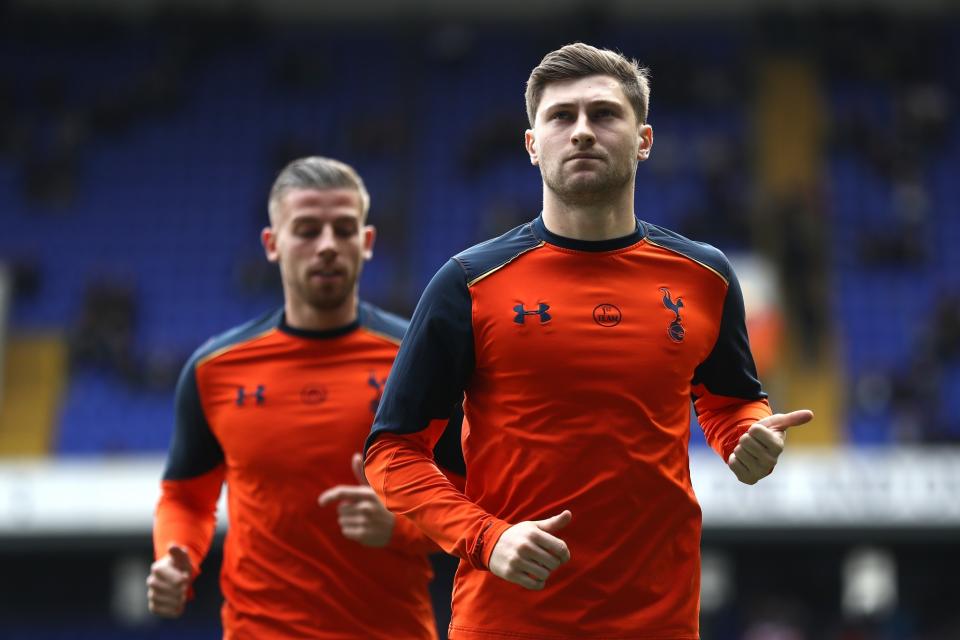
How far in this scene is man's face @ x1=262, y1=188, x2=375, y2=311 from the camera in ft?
16.7

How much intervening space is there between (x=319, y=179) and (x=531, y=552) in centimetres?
246

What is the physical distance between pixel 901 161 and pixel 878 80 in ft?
6.53

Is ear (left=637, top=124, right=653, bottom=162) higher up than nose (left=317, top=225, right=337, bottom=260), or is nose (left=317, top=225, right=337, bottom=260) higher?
ear (left=637, top=124, right=653, bottom=162)

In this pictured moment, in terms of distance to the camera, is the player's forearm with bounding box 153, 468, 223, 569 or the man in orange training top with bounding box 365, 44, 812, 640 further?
the player's forearm with bounding box 153, 468, 223, 569

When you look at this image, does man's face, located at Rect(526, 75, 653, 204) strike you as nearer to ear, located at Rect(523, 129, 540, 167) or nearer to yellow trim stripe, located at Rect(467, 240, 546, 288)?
ear, located at Rect(523, 129, 540, 167)

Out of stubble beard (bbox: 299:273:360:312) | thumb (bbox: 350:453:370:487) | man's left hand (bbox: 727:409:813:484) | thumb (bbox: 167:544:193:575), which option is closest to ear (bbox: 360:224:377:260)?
stubble beard (bbox: 299:273:360:312)

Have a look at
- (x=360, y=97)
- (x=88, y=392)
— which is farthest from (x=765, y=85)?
(x=88, y=392)

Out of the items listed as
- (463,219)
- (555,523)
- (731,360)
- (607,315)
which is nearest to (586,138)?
(607,315)

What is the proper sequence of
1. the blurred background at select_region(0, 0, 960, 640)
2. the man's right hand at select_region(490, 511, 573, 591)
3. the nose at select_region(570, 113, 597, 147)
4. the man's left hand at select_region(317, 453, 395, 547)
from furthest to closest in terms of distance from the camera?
the blurred background at select_region(0, 0, 960, 640)
the man's left hand at select_region(317, 453, 395, 547)
the nose at select_region(570, 113, 597, 147)
the man's right hand at select_region(490, 511, 573, 591)

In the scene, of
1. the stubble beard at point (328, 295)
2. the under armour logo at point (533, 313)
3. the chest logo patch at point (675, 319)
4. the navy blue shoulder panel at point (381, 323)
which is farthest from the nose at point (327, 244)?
the chest logo patch at point (675, 319)

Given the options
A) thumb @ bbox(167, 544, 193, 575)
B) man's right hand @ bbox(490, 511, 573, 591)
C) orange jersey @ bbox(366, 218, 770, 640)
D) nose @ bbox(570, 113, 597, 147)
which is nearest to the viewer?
man's right hand @ bbox(490, 511, 573, 591)

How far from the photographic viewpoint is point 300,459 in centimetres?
487

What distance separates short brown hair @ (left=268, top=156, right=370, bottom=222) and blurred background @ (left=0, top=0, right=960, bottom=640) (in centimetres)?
1029

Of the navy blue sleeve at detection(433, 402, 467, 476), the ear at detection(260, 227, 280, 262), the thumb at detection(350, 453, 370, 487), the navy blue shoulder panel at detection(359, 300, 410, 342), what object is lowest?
the thumb at detection(350, 453, 370, 487)
